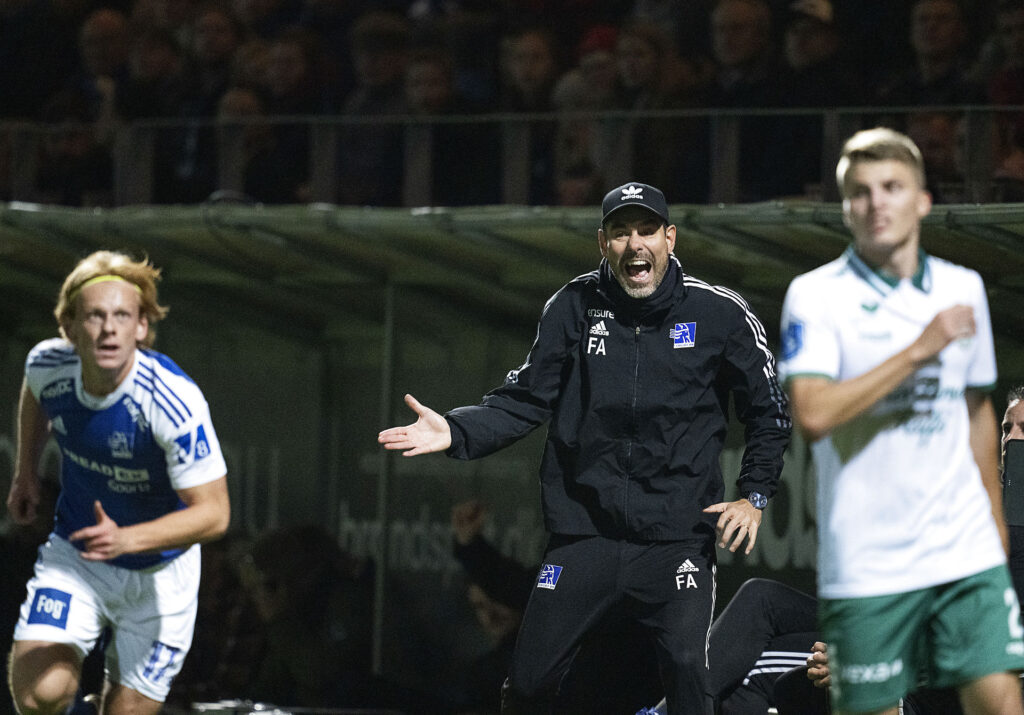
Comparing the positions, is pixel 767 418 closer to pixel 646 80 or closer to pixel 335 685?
pixel 646 80

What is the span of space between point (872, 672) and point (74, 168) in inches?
240

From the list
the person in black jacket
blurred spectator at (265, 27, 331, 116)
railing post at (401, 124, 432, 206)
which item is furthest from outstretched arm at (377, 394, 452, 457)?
blurred spectator at (265, 27, 331, 116)

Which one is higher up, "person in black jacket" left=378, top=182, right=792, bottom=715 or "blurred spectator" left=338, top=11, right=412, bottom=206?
"blurred spectator" left=338, top=11, right=412, bottom=206

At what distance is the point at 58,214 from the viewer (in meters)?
8.26

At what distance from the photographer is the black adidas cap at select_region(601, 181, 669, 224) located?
17.7 ft

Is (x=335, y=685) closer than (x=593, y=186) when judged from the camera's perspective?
No

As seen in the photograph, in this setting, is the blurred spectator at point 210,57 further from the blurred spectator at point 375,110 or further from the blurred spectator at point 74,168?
the blurred spectator at point 74,168

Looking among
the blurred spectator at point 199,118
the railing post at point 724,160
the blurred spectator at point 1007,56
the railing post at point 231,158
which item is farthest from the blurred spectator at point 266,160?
the blurred spectator at point 1007,56

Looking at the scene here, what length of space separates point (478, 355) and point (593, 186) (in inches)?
58.1

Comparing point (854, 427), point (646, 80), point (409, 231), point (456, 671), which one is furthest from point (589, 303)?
point (456, 671)

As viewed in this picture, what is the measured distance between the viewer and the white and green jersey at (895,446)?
3.88 metres

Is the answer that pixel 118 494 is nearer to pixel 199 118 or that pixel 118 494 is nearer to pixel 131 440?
pixel 131 440

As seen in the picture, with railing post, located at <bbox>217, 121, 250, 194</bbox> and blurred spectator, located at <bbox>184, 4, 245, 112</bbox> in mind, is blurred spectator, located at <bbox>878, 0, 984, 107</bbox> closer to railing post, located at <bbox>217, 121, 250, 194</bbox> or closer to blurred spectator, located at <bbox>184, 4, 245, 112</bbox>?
railing post, located at <bbox>217, 121, 250, 194</bbox>

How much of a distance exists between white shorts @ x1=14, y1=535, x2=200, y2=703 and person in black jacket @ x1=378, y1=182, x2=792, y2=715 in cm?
99
